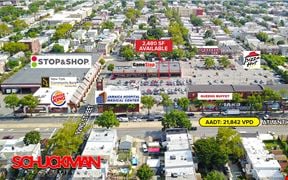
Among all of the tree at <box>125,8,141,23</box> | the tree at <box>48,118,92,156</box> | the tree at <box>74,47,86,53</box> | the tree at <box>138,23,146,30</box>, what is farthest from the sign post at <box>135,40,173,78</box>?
the tree at <box>125,8,141,23</box>

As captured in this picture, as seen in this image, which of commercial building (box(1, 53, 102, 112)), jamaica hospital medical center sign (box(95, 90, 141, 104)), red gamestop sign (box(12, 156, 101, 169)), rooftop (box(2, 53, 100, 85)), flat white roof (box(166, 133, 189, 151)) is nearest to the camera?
red gamestop sign (box(12, 156, 101, 169))

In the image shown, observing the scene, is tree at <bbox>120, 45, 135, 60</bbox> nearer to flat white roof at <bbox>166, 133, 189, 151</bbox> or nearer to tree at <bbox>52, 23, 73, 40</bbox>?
tree at <bbox>52, 23, 73, 40</bbox>

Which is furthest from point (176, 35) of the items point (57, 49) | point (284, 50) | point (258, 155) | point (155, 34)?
point (258, 155)

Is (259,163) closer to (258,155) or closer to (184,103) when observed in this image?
(258,155)

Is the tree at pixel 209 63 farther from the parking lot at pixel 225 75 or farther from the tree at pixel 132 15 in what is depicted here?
the tree at pixel 132 15

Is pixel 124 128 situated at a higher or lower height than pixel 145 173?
lower

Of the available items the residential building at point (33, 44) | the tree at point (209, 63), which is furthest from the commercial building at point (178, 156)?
the residential building at point (33, 44)

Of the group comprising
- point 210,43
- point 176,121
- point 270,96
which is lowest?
point 210,43

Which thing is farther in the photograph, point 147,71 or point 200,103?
point 147,71
